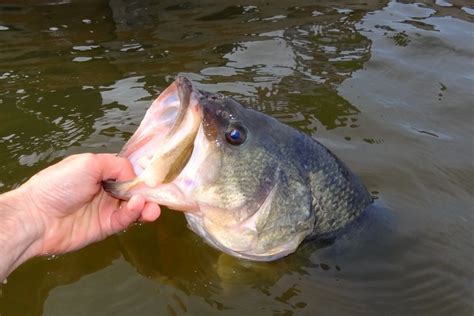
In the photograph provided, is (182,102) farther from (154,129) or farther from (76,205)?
(76,205)

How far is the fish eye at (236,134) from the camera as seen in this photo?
280 cm

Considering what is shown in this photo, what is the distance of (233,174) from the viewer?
2.83 metres

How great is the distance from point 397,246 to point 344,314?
2.11ft

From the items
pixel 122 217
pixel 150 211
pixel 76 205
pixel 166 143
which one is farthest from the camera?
pixel 122 217

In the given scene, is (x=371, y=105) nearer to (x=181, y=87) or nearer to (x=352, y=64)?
(x=352, y=64)

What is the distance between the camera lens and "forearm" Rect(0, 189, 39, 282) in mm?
2752

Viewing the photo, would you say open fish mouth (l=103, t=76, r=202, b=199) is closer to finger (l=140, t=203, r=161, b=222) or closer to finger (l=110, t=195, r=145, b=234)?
finger (l=140, t=203, r=161, b=222)

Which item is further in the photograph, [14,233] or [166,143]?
[14,233]

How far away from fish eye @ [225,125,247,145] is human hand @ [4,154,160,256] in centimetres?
49

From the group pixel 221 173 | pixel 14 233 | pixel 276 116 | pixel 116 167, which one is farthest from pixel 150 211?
pixel 276 116

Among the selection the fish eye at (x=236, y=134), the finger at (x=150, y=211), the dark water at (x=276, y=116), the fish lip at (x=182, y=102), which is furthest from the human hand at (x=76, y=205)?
the fish eye at (x=236, y=134)

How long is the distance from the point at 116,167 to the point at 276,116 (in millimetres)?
2413

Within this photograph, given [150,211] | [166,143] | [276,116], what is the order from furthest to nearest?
[276,116], [150,211], [166,143]

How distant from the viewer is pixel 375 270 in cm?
328
